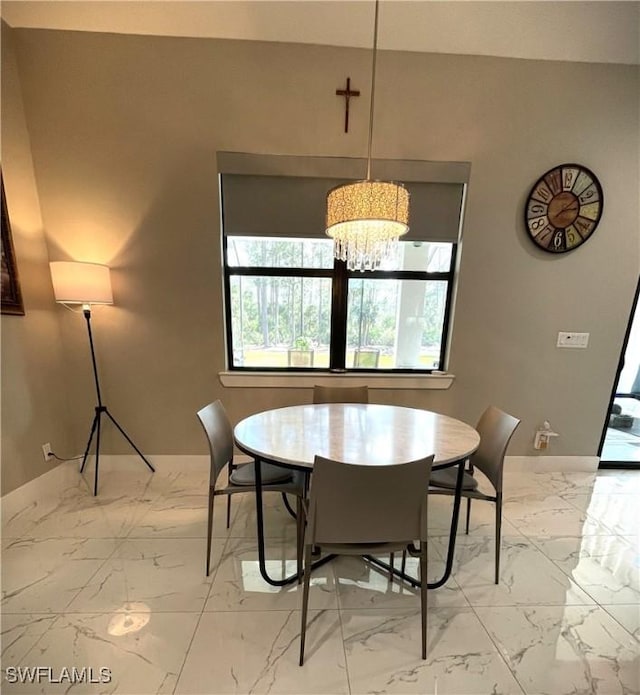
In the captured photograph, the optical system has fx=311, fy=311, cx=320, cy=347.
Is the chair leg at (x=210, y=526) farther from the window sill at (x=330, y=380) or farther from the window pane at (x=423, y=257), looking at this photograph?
the window pane at (x=423, y=257)

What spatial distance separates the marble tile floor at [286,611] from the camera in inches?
45.3

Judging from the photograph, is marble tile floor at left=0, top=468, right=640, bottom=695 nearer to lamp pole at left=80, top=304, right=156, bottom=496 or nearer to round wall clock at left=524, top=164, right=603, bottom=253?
lamp pole at left=80, top=304, right=156, bottom=496

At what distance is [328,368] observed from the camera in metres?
2.64

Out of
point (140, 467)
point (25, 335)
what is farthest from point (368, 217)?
point (140, 467)

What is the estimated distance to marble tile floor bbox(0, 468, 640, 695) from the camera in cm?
115

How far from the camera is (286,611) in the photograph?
140 centimetres

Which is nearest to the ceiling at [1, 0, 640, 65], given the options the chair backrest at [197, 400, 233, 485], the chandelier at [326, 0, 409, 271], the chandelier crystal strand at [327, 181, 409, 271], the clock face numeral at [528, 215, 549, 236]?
the chandelier at [326, 0, 409, 271]

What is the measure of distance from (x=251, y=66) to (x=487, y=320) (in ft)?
8.28

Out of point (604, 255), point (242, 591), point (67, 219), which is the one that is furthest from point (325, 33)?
point (242, 591)

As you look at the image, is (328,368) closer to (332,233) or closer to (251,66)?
(332,233)

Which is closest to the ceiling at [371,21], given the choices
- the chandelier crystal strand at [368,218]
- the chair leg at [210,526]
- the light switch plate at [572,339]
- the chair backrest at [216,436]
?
the chandelier crystal strand at [368,218]

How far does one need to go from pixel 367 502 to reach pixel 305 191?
2.09 meters

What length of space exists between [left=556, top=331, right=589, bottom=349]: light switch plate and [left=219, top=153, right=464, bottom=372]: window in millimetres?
940

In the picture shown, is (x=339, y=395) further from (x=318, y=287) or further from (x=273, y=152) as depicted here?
(x=273, y=152)
